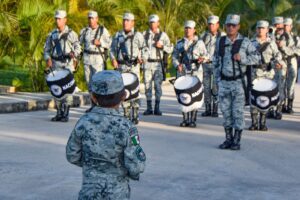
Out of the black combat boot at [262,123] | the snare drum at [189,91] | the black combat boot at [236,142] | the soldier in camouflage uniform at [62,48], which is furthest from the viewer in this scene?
the soldier in camouflage uniform at [62,48]

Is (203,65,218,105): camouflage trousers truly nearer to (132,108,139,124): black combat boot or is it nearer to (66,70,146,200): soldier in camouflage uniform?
(132,108,139,124): black combat boot

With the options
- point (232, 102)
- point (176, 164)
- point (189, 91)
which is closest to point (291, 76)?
point (189, 91)

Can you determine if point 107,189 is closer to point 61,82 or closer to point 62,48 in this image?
point 61,82

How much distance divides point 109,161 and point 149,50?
8366 mm

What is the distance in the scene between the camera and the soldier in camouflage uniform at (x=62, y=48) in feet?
36.7

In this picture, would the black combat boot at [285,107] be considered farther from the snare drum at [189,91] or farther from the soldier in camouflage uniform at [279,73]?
the snare drum at [189,91]

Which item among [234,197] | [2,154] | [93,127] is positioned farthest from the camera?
[2,154]

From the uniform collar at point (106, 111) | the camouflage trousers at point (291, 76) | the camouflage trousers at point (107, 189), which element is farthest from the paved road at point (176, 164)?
the uniform collar at point (106, 111)

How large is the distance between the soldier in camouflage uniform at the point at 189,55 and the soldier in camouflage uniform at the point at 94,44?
1.28 metres

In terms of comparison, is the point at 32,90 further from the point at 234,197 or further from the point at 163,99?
the point at 234,197

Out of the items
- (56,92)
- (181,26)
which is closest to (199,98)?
(56,92)

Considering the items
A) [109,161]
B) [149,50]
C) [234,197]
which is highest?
[149,50]

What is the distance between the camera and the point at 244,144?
31.0 ft

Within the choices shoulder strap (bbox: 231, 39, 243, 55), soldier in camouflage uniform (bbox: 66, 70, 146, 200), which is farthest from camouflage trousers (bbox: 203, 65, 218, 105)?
soldier in camouflage uniform (bbox: 66, 70, 146, 200)
